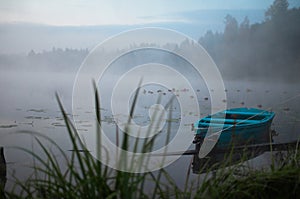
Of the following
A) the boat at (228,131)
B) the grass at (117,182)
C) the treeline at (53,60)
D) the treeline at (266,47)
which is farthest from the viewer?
the treeline at (266,47)

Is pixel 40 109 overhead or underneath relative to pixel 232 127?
overhead

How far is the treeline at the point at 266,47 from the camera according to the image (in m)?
3.43

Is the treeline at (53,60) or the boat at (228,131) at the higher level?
the treeline at (53,60)

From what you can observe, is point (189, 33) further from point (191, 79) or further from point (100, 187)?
point (100, 187)

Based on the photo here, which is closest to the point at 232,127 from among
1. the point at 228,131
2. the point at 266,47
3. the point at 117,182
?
the point at 228,131

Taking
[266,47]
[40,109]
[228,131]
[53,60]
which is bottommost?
[228,131]

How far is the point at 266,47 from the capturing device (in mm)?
3639

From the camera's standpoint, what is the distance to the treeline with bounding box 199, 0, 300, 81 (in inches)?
135

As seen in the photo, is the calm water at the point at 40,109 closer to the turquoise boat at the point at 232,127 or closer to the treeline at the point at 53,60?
the treeline at the point at 53,60

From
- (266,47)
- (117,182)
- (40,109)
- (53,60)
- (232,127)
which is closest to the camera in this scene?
(117,182)

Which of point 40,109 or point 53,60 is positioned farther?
point 40,109

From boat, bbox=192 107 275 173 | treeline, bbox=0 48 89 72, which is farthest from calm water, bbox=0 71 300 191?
boat, bbox=192 107 275 173

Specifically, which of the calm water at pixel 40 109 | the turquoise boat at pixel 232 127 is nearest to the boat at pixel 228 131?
the turquoise boat at pixel 232 127

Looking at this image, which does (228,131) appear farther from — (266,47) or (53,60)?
(53,60)
